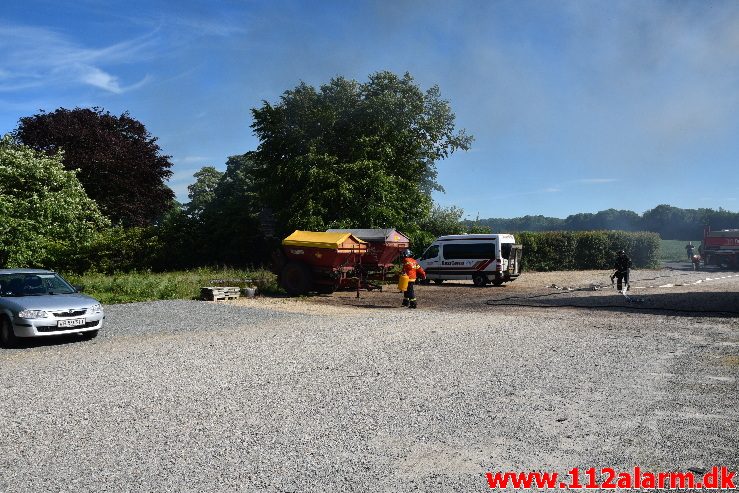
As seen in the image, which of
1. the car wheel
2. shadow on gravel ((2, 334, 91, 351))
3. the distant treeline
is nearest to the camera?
the car wheel

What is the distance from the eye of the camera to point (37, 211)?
23.9 m

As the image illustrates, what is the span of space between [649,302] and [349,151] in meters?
16.7

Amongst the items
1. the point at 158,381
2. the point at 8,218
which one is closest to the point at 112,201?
the point at 8,218

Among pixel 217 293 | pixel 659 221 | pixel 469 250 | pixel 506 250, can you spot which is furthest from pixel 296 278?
pixel 659 221

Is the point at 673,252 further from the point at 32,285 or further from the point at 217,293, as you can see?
the point at 32,285

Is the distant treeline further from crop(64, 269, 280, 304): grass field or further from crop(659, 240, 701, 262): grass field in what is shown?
crop(64, 269, 280, 304): grass field

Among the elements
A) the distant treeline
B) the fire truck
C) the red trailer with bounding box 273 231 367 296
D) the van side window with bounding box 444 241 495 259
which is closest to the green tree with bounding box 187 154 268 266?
the van side window with bounding box 444 241 495 259

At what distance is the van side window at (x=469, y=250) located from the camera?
25000 millimetres

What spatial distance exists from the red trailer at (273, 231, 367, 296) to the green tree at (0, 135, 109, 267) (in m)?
10.9

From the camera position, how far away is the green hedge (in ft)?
118

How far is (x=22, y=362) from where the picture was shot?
9.50 meters

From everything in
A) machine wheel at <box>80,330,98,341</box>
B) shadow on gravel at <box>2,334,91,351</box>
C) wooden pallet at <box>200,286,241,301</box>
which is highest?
wooden pallet at <box>200,286,241,301</box>

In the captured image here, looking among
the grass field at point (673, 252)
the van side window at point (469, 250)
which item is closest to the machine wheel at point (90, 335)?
the van side window at point (469, 250)

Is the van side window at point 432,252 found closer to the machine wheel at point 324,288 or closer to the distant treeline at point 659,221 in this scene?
the machine wheel at point 324,288
